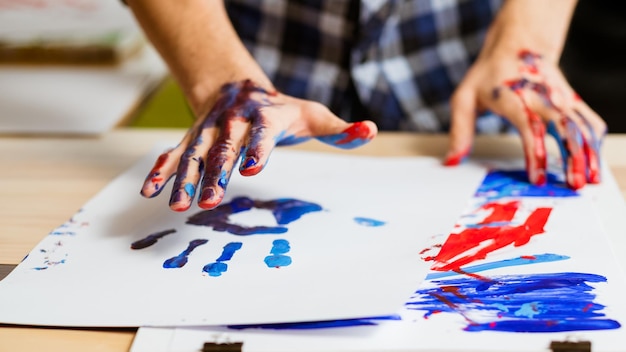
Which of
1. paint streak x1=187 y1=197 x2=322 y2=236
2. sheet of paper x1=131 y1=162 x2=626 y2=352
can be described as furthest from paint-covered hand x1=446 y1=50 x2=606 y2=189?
paint streak x1=187 y1=197 x2=322 y2=236

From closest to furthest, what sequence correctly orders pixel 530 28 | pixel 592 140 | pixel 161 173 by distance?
pixel 161 173, pixel 592 140, pixel 530 28

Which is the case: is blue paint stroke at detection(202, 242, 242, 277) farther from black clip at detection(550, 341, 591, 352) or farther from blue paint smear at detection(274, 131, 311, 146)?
black clip at detection(550, 341, 591, 352)

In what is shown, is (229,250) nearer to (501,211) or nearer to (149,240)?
(149,240)

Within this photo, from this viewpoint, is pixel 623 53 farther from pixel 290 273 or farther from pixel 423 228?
pixel 290 273

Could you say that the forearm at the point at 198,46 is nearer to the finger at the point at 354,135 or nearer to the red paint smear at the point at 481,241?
the finger at the point at 354,135

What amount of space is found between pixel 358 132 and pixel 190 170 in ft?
0.56

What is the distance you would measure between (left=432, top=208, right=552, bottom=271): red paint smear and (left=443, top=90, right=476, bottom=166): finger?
190 millimetres

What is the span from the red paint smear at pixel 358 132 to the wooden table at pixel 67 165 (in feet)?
0.43

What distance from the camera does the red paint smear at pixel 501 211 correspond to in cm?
73

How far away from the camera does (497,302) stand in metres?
0.57

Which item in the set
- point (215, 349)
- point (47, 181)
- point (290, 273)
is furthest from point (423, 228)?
point (47, 181)

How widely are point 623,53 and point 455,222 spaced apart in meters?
1.05

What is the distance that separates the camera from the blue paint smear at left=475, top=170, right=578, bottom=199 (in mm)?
800

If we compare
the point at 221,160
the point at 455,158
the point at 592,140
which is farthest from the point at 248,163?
the point at 592,140
